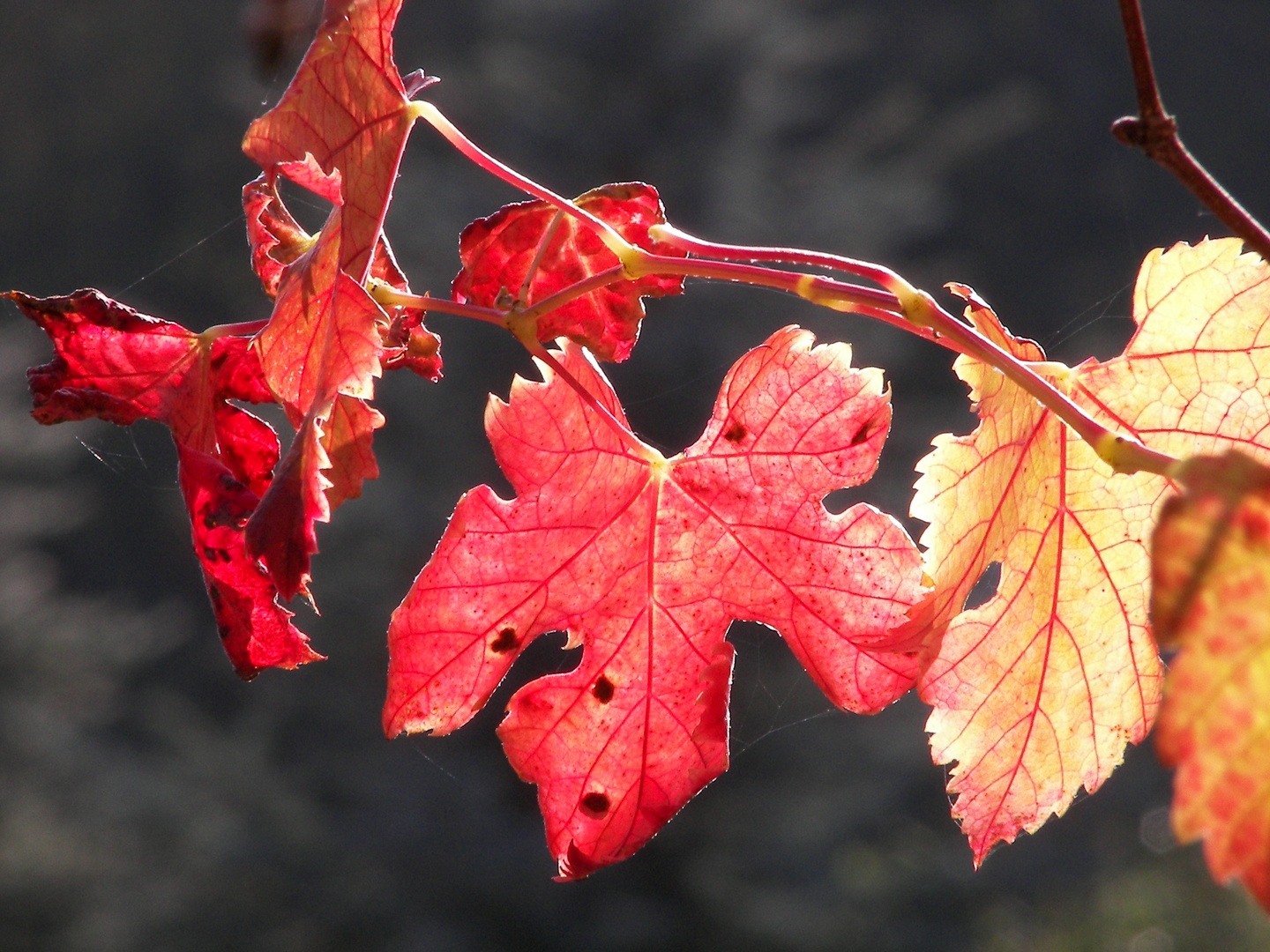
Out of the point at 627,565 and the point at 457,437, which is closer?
the point at 627,565

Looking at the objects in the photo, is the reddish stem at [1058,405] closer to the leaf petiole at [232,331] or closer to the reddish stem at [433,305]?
the reddish stem at [433,305]

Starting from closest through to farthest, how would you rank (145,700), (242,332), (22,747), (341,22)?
(341,22) < (242,332) < (22,747) < (145,700)

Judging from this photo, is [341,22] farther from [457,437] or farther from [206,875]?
[457,437]

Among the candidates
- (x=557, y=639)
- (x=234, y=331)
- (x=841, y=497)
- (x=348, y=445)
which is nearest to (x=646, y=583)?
(x=348, y=445)

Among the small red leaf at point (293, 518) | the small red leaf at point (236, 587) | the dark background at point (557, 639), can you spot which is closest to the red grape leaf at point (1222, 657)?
the small red leaf at point (293, 518)

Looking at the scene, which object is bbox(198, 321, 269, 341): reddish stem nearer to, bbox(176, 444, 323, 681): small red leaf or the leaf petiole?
the leaf petiole

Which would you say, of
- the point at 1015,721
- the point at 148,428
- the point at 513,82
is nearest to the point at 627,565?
the point at 1015,721
